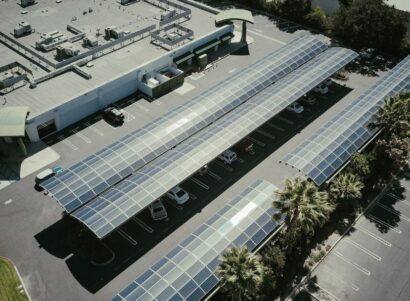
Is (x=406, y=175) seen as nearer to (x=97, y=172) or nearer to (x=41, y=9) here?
(x=97, y=172)

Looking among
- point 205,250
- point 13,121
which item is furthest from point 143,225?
point 13,121

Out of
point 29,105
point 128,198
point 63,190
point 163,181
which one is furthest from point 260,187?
point 29,105

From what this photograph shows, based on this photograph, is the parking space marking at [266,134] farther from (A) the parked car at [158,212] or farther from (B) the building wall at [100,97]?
(B) the building wall at [100,97]

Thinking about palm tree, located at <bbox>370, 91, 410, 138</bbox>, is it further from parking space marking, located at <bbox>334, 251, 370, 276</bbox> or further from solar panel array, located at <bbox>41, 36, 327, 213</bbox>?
solar panel array, located at <bbox>41, 36, 327, 213</bbox>

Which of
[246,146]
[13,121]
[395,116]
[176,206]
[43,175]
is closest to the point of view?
[176,206]

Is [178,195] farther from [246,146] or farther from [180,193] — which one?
[246,146]

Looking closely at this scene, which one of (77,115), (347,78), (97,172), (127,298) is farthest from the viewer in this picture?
(347,78)

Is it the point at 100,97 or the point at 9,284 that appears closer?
the point at 9,284
